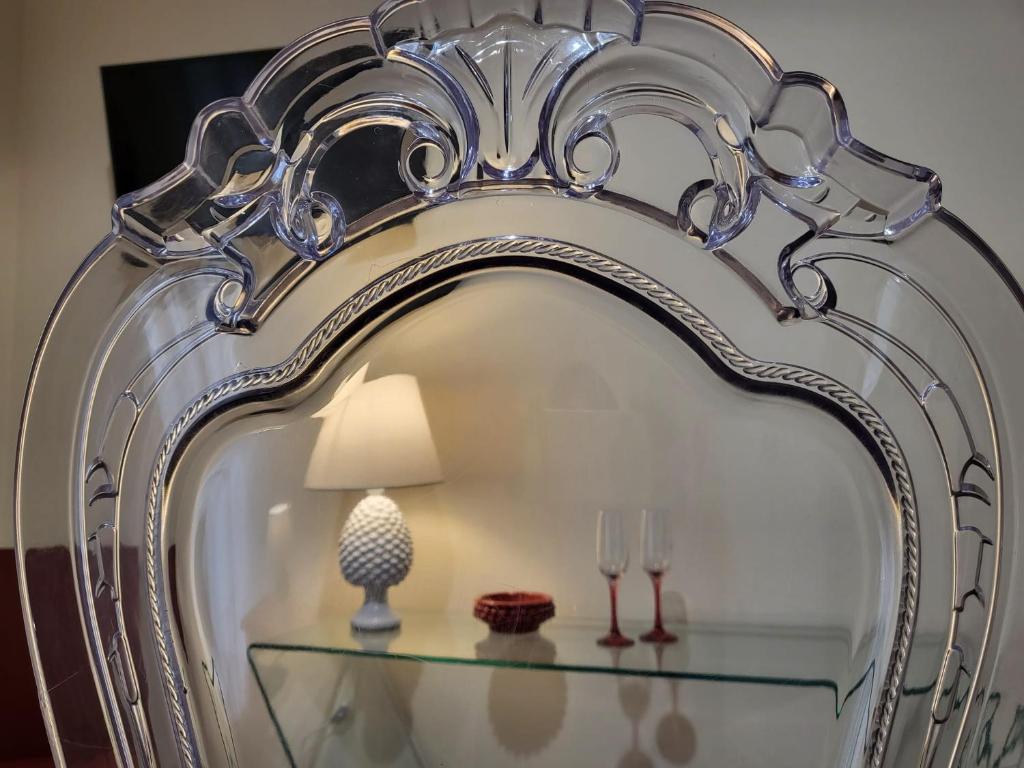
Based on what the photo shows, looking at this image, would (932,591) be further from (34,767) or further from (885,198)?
(34,767)

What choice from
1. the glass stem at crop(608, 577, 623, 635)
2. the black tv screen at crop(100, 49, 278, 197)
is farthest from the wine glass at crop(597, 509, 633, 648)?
the black tv screen at crop(100, 49, 278, 197)

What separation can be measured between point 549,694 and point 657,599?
73 mm

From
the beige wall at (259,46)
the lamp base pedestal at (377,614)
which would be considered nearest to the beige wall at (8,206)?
the beige wall at (259,46)

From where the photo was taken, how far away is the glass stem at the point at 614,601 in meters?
0.44

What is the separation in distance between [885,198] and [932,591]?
6.8 inches

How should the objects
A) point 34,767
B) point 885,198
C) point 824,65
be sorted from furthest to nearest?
1. point 34,767
2. point 824,65
3. point 885,198

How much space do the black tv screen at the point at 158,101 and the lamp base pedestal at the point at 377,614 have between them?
0.47m

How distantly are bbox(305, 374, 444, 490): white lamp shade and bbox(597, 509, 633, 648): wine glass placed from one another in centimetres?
9

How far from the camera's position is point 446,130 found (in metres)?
0.42

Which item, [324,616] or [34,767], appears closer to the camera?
[324,616]

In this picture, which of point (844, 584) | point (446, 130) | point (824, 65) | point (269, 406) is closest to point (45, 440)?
point (269, 406)

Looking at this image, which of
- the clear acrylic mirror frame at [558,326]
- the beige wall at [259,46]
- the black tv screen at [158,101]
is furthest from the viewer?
the black tv screen at [158,101]

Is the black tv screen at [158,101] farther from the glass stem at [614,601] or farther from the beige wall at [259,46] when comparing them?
the glass stem at [614,601]

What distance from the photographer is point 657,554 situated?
0.43 meters
